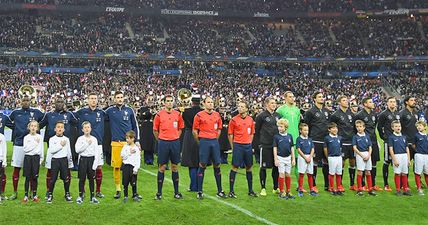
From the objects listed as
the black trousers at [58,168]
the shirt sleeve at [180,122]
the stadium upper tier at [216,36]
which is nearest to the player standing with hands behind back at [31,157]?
the black trousers at [58,168]

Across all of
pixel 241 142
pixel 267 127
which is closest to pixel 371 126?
pixel 267 127

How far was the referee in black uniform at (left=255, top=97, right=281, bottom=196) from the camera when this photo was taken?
11477 mm

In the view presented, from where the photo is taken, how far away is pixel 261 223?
365 inches

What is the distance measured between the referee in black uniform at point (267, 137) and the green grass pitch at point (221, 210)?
0.53 meters

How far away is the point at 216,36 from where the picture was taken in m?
61.5

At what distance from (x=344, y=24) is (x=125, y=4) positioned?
1080 inches

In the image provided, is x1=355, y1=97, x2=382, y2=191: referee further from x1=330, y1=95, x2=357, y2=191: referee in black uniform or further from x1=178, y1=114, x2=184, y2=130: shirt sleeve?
x1=178, y1=114, x2=184, y2=130: shirt sleeve

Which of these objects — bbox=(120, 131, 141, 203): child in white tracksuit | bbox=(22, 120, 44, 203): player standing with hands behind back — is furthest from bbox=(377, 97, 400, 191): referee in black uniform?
bbox=(22, 120, 44, 203): player standing with hands behind back

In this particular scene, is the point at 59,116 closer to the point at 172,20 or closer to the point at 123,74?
the point at 123,74

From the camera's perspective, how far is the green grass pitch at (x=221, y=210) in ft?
30.5

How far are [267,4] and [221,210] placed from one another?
57800 millimetres

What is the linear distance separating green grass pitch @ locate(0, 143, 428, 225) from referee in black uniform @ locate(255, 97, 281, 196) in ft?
1.73

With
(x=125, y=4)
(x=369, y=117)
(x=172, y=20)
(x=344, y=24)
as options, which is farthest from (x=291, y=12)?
(x=369, y=117)

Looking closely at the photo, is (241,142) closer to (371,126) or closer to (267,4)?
(371,126)
